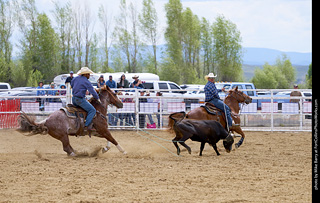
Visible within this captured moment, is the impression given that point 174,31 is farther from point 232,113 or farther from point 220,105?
point 220,105

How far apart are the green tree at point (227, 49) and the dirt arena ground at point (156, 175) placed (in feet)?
144

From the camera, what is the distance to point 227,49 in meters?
54.8

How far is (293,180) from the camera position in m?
6.66

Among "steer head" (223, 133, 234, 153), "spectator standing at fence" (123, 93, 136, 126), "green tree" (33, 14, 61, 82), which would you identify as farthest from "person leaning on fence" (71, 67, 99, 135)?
"green tree" (33, 14, 61, 82)

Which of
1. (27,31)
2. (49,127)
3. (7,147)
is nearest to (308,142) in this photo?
(49,127)

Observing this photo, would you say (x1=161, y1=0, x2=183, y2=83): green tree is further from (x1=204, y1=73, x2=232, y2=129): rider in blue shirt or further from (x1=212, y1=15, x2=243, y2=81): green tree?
(x1=204, y1=73, x2=232, y2=129): rider in blue shirt

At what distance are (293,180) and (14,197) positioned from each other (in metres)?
4.05

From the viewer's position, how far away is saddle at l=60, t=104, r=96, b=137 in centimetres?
975

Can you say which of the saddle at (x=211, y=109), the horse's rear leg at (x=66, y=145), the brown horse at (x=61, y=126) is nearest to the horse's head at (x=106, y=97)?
the brown horse at (x=61, y=126)

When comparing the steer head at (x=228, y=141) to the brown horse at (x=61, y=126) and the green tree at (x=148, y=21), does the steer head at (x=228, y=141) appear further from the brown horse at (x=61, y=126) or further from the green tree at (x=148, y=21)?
the green tree at (x=148, y=21)

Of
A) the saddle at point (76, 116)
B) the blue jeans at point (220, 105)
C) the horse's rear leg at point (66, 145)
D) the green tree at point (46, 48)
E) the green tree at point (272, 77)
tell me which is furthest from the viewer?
the green tree at point (272, 77)

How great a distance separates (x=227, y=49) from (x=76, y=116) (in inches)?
1837

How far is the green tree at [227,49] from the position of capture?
54281 mm

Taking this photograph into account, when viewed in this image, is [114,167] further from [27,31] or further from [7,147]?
[27,31]
